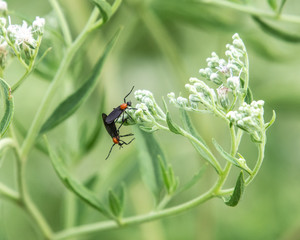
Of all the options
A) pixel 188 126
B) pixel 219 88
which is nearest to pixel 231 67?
pixel 219 88

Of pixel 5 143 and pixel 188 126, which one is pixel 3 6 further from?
pixel 188 126

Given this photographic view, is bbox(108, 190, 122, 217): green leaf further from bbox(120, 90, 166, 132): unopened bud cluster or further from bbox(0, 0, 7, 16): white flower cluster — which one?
bbox(0, 0, 7, 16): white flower cluster

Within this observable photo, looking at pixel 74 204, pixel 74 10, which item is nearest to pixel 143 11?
pixel 74 10

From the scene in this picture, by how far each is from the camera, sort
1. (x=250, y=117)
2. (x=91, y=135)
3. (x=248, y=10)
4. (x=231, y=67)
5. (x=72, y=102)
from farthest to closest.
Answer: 1. (x=91, y=135)
2. (x=248, y=10)
3. (x=72, y=102)
4. (x=231, y=67)
5. (x=250, y=117)

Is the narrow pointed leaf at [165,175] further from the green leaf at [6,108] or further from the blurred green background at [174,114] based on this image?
the blurred green background at [174,114]

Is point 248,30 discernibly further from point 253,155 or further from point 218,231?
point 218,231

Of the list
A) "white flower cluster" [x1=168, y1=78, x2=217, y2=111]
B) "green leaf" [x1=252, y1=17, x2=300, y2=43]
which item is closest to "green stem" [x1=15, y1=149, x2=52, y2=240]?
"white flower cluster" [x1=168, y1=78, x2=217, y2=111]

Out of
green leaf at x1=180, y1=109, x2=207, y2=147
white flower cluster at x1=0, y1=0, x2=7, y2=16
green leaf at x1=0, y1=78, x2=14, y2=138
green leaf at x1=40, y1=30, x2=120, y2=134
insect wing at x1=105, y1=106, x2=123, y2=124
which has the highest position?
white flower cluster at x1=0, y1=0, x2=7, y2=16
